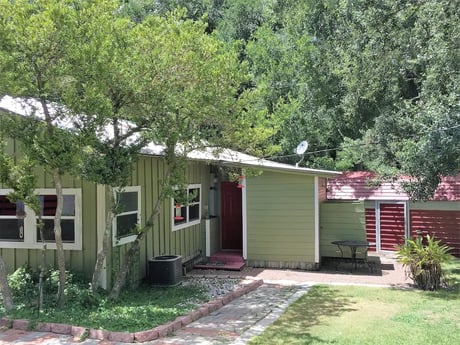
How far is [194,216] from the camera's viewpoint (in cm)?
1231

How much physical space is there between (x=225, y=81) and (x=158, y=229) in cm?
430

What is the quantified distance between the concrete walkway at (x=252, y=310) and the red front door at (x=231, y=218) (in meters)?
1.89

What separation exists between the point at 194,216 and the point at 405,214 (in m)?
7.30

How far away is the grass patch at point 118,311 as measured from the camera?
642 centimetres

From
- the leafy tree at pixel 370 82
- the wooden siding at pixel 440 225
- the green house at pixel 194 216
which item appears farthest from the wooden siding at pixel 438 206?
the green house at pixel 194 216

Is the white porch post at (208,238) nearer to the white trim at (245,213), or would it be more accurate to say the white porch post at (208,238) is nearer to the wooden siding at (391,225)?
the white trim at (245,213)

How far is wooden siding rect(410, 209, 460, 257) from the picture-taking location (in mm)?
14375

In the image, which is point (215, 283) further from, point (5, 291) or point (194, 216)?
point (5, 291)

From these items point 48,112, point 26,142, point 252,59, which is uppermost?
point 252,59

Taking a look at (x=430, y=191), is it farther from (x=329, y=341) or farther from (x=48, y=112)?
(x=48, y=112)

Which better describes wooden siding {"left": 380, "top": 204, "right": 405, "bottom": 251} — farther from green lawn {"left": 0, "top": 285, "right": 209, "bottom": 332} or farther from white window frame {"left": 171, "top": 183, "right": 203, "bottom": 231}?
green lawn {"left": 0, "top": 285, "right": 209, "bottom": 332}

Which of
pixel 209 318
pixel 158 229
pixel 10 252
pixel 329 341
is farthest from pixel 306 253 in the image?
pixel 10 252

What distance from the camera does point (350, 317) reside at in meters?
7.43

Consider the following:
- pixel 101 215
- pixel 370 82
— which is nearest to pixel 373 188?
pixel 370 82
